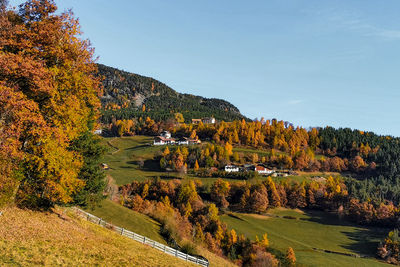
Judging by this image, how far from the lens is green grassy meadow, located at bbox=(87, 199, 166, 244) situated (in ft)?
141

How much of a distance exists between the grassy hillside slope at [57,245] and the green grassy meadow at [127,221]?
1664cm

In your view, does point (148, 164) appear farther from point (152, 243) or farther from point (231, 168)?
point (152, 243)

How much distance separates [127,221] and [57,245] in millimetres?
26935

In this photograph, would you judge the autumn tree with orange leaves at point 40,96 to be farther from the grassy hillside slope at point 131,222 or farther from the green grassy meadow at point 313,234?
the green grassy meadow at point 313,234

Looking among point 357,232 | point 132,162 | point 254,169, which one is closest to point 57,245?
point 357,232

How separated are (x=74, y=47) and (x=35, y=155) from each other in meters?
9.62

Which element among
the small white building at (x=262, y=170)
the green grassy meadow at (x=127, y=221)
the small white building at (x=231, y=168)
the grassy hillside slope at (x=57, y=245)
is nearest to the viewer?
the grassy hillside slope at (x=57, y=245)

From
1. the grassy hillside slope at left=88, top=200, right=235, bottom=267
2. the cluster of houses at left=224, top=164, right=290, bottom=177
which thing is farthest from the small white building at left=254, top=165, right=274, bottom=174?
the grassy hillside slope at left=88, top=200, right=235, bottom=267

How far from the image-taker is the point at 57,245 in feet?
63.7

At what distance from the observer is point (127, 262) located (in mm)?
20047

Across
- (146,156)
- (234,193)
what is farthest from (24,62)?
(146,156)

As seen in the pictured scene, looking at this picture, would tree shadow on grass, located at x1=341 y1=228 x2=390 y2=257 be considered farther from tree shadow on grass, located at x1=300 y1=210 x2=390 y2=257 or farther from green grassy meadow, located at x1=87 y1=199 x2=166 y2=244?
green grassy meadow, located at x1=87 y1=199 x2=166 y2=244

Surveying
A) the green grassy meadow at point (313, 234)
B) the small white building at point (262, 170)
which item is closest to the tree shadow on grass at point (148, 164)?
the small white building at point (262, 170)

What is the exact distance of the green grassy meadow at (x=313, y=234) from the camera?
2943 inches
